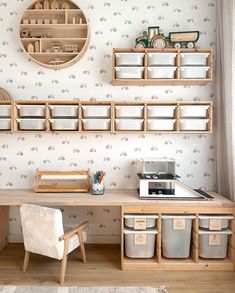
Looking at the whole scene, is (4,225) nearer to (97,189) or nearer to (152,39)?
(97,189)

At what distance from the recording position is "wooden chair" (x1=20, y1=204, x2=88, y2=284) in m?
2.47

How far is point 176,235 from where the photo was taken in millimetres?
2801

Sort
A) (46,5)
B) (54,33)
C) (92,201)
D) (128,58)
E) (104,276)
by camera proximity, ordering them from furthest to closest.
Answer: (54,33)
(46,5)
(128,58)
(92,201)
(104,276)

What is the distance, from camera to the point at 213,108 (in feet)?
10.7

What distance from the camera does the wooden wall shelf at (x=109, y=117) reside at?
3.02m

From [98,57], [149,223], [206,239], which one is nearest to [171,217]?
[149,223]

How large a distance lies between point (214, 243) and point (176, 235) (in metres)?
0.36

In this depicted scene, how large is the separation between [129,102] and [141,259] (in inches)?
61.7

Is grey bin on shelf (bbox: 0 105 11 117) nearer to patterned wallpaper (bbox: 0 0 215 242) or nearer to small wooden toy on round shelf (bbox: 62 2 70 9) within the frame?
patterned wallpaper (bbox: 0 0 215 242)

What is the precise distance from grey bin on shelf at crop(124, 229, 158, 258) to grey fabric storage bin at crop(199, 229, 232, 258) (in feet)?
1.51

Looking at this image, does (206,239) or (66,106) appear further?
(66,106)

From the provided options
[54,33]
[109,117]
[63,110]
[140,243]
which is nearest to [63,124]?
[63,110]

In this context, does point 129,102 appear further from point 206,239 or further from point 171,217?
point 206,239

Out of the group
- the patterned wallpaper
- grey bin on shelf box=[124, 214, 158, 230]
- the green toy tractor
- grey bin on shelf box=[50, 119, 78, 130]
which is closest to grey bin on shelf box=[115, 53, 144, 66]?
the green toy tractor
